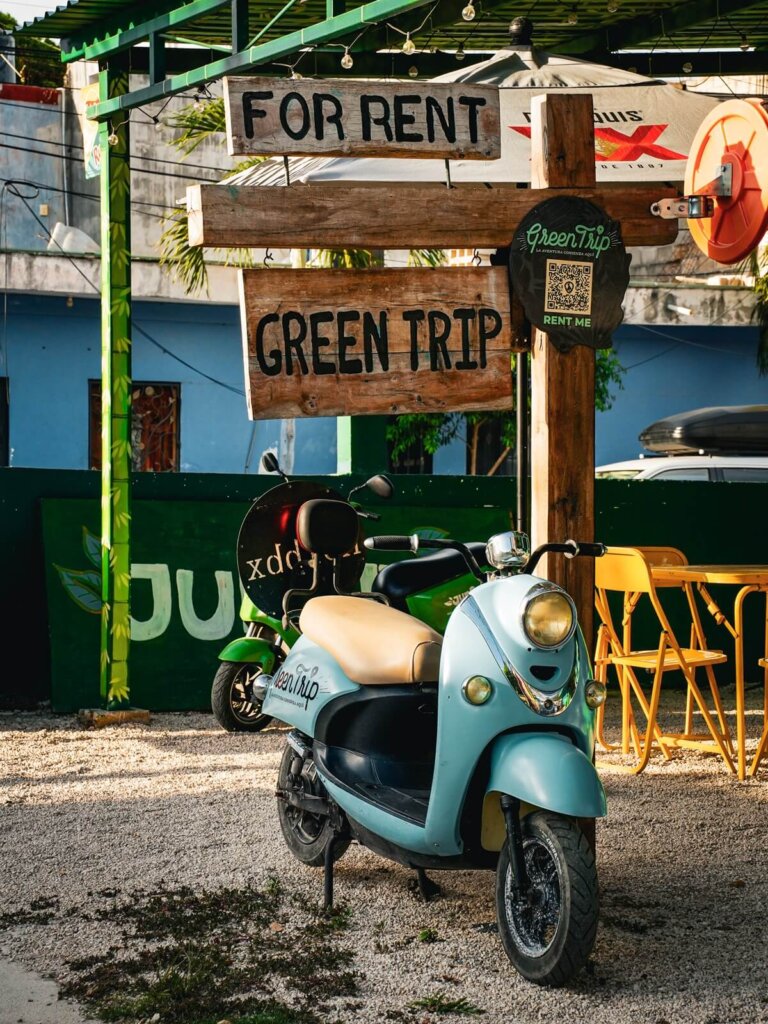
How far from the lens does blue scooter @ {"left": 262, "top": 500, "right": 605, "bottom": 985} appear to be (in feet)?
12.1

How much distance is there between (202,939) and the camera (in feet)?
13.5

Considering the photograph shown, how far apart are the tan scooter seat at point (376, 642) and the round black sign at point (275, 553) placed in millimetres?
2322

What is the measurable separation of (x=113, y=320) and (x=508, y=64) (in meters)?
2.68

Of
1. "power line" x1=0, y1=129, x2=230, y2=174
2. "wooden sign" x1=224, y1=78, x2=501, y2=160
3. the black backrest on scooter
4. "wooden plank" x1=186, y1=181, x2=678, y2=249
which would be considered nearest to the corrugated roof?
the black backrest on scooter

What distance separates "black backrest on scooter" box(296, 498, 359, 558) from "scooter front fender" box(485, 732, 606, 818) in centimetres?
287

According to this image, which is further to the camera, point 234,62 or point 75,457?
point 75,457

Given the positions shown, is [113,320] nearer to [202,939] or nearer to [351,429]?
[351,429]

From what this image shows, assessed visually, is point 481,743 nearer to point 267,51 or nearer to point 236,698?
point 236,698

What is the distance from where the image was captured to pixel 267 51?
684cm

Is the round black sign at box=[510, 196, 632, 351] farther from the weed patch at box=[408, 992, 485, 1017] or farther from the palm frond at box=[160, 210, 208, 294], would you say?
the palm frond at box=[160, 210, 208, 294]

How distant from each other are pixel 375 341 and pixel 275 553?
268cm

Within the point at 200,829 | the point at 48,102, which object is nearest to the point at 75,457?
the point at 48,102

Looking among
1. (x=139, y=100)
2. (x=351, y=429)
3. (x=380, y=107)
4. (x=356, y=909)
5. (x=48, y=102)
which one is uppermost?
(x=48, y=102)

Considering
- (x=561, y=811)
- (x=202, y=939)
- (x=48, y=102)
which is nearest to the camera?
(x=561, y=811)
